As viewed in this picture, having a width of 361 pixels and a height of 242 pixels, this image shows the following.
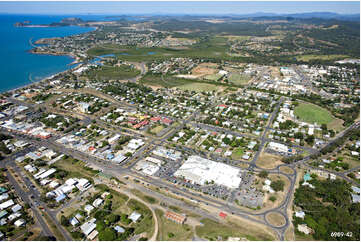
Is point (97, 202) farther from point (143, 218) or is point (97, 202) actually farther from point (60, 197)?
point (143, 218)

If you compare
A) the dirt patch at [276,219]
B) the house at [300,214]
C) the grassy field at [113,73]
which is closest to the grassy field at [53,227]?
the dirt patch at [276,219]

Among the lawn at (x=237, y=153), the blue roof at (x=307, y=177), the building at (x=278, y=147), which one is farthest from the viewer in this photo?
the building at (x=278, y=147)

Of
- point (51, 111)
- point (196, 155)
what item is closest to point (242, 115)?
point (196, 155)

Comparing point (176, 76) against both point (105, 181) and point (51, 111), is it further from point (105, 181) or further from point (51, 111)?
point (105, 181)

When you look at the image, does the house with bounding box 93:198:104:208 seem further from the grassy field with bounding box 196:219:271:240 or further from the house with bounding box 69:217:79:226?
the grassy field with bounding box 196:219:271:240

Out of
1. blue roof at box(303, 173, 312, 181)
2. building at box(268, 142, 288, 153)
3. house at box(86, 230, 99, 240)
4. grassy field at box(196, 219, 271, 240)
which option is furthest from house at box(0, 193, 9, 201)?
blue roof at box(303, 173, 312, 181)

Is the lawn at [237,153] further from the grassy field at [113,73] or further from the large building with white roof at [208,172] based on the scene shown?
the grassy field at [113,73]
